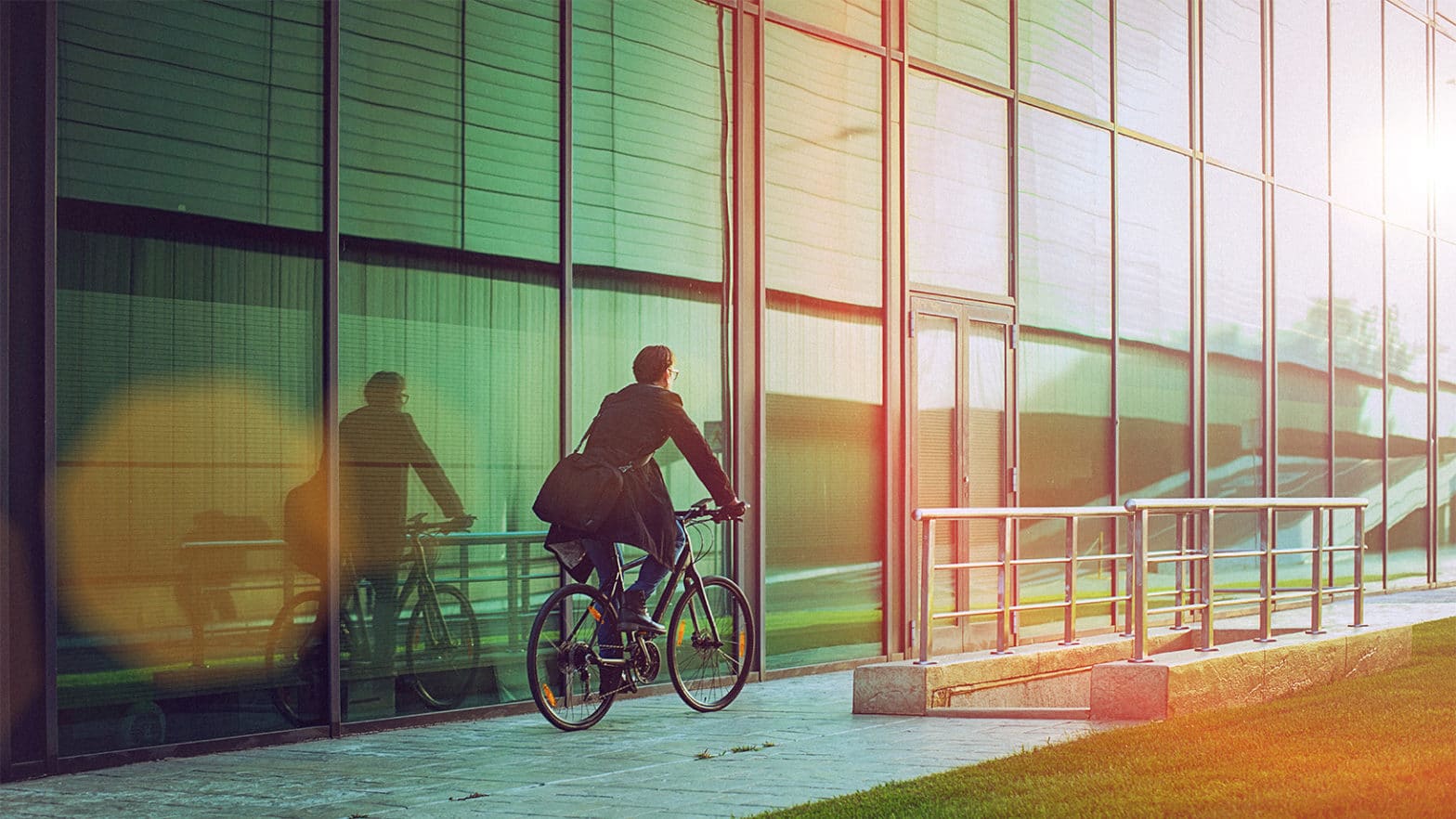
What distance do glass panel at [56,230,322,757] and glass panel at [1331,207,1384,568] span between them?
14.5 meters

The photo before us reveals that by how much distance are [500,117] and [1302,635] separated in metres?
5.39

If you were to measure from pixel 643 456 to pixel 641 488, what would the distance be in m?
0.16

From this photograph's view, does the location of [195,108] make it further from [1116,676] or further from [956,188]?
[956,188]

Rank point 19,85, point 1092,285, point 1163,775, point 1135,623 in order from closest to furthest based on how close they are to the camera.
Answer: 1. point 1163,775
2. point 19,85
3. point 1135,623
4. point 1092,285

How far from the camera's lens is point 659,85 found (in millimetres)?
10812

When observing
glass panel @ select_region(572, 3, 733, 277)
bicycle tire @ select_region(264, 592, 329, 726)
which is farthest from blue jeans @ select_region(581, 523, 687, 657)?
glass panel @ select_region(572, 3, 733, 277)

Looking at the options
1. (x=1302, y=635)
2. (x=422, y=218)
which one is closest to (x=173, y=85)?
(x=422, y=218)

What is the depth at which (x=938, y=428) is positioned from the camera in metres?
13.3

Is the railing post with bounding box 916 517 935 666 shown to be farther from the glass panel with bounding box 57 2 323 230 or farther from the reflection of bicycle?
the glass panel with bounding box 57 2 323 230

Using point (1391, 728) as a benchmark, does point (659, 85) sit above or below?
above

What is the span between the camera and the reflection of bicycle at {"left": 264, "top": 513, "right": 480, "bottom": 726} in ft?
27.5

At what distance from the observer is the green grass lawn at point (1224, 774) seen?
589 centimetres

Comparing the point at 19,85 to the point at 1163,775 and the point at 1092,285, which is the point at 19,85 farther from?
the point at 1092,285

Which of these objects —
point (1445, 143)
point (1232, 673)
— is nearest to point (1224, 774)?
point (1232, 673)
